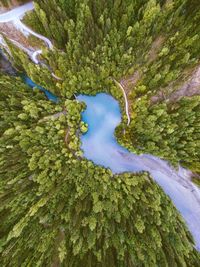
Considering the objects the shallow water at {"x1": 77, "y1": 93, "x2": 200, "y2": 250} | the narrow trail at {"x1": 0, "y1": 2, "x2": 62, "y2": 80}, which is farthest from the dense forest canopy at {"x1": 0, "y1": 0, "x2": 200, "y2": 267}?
the shallow water at {"x1": 77, "y1": 93, "x2": 200, "y2": 250}

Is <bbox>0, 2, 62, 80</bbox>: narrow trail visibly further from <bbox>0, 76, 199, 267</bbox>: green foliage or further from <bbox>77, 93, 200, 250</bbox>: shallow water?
<bbox>77, 93, 200, 250</bbox>: shallow water

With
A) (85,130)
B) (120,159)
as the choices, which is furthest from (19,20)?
(120,159)

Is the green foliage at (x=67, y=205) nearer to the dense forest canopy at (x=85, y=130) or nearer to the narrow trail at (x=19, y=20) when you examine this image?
the dense forest canopy at (x=85, y=130)

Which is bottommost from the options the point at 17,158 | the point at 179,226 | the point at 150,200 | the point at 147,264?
the point at 147,264

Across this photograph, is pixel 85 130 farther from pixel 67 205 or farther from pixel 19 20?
A: pixel 19 20

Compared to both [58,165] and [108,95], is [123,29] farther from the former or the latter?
[58,165]

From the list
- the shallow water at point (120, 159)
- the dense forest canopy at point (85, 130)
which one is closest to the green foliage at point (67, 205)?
the dense forest canopy at point (85, 130)

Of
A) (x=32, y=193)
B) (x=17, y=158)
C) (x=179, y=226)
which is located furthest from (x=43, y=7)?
(x=179, y=226)
